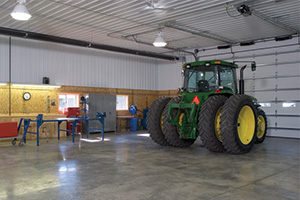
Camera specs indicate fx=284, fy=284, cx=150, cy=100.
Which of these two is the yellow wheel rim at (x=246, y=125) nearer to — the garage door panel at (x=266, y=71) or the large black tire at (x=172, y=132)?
the large black tire at (x=172, y=132)

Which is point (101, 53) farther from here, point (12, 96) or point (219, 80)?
point (219, 80)

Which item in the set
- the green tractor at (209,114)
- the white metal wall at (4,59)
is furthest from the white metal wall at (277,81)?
the white metal wall at (4,59)

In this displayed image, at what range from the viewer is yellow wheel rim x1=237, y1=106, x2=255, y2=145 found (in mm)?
8133

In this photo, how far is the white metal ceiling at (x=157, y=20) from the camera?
27.3 ft

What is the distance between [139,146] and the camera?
Answer: 9352mm

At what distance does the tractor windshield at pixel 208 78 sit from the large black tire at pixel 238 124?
924 mm

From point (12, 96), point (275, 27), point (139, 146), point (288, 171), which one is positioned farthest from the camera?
point (12, 96)

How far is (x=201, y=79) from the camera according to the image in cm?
901

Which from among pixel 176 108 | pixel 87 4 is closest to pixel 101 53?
pixel 87 4

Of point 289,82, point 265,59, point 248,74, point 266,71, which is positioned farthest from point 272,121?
point 265,59

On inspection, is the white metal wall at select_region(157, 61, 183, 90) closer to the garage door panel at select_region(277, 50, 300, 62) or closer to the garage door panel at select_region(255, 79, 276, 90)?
the garage door panel at select_region(255, 79, 276, 90)

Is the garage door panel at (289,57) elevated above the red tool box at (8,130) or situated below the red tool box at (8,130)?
above

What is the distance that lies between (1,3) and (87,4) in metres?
2.45

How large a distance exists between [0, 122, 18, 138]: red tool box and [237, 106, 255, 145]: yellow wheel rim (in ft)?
23.0
